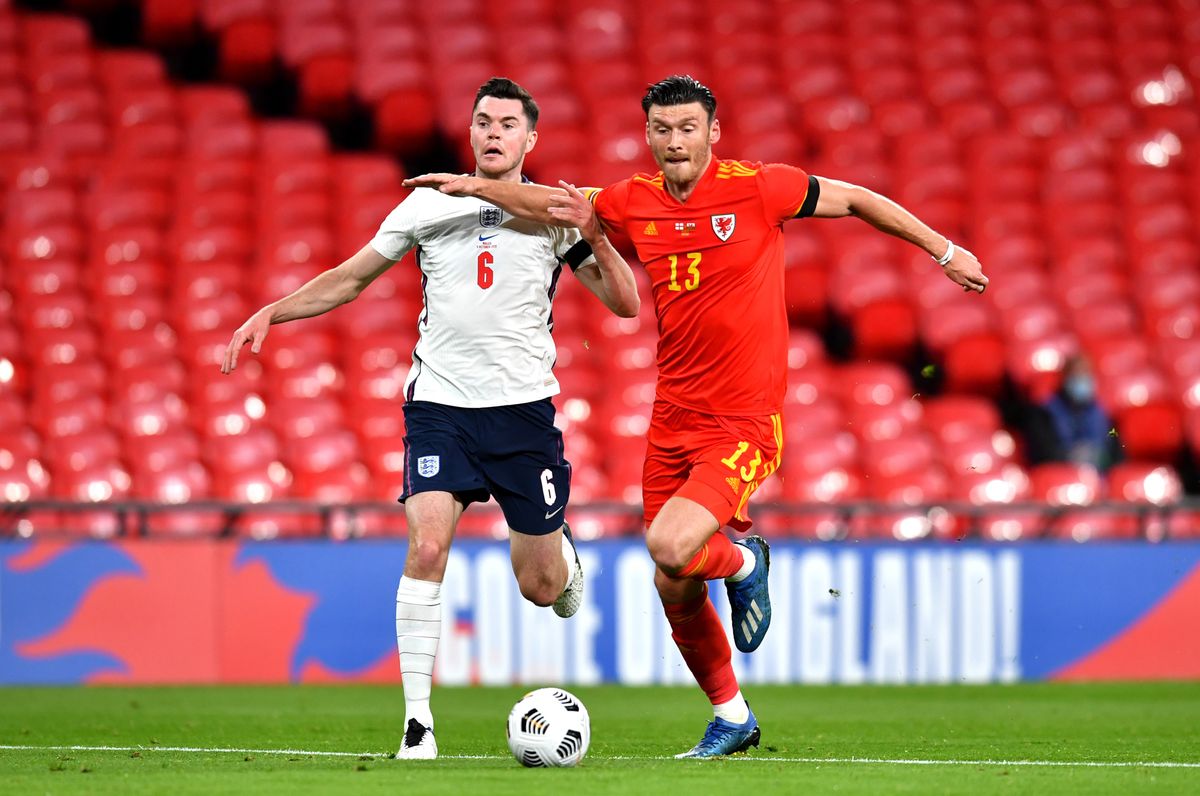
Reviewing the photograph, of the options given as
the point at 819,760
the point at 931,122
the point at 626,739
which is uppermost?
the point at 931,122

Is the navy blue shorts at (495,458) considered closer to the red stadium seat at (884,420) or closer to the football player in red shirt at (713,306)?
the football player in red shirt at (713,306)

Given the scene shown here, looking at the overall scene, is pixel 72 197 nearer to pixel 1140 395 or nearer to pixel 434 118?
pixel 434 118

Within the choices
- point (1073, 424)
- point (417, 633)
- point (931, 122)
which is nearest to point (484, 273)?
point (417, 633)

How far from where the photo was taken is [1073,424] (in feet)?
39.8

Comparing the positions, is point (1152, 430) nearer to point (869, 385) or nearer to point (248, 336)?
point (869, 385)

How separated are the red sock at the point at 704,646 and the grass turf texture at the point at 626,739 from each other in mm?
326

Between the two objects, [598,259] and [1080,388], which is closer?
[598,259]

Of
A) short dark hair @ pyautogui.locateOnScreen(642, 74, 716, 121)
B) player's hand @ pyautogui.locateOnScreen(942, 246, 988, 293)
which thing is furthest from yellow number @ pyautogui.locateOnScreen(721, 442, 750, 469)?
short dark hair @ pyautogui.locateOnScreen(642, 74, 716, 121)

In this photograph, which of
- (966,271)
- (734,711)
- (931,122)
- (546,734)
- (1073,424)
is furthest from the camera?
(931,122)

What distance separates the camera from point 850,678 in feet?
34.5

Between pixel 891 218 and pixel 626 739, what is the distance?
8.12 ft

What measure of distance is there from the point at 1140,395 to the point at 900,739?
22.1 ft

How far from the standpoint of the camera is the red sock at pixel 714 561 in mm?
5914

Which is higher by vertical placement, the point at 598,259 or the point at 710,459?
the point at 598,259
